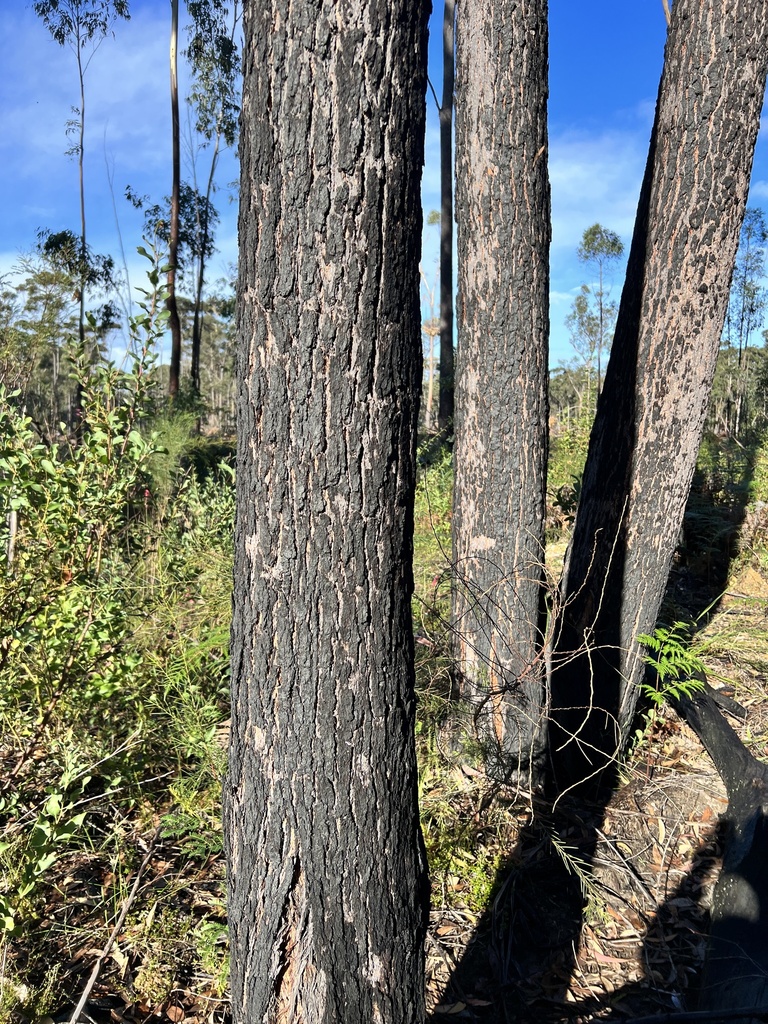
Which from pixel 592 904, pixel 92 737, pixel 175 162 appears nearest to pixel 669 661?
pixel 592 904

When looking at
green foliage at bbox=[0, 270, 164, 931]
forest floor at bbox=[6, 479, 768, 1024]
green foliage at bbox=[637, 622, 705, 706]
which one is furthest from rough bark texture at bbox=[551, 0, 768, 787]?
green foliage at bbox=[0, 270, 164, 931]

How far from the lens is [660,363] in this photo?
2898mm

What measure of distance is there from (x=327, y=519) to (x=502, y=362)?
5.21ft

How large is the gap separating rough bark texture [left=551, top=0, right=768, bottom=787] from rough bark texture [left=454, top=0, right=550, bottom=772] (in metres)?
0.26

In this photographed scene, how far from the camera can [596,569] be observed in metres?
3.06

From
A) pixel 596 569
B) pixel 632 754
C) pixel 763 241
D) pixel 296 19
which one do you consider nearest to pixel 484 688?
pixel 596 569

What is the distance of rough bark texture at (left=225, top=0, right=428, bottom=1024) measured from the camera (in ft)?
4.16

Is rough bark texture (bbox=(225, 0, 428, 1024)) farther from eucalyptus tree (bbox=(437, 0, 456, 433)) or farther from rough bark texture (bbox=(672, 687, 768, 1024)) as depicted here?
eucalyptus tree (bbox=(437, 0, 456, 433))

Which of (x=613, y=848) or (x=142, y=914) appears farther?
(x=613, y=848)

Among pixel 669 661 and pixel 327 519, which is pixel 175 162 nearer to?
pixel 669 661

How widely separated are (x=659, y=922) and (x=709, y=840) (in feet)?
1.56

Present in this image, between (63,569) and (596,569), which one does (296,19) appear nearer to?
(63,569)

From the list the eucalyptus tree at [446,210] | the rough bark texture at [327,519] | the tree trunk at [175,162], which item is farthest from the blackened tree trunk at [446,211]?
the rough bark texture at [327,519]

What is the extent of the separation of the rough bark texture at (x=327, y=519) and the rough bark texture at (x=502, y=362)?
126 centimetres
